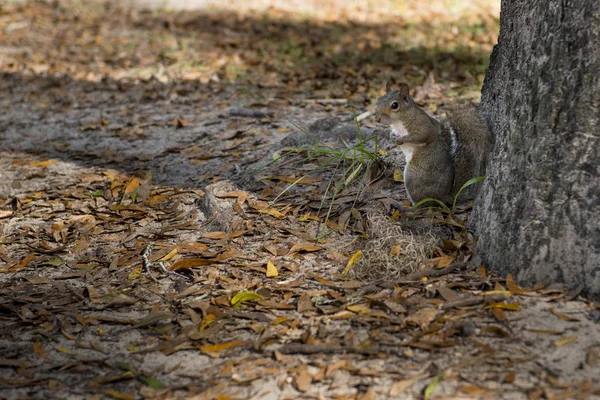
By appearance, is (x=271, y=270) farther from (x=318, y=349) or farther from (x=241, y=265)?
(x=318, y=349)

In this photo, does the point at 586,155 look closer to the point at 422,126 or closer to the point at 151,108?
the point at 422,126

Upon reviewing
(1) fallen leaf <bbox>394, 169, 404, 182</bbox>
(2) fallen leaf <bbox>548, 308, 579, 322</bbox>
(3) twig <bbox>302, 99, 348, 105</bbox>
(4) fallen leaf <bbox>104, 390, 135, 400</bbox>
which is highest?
(3) twig <bbox>302, 99, 348, 105</bbox>

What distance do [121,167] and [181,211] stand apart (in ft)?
3.94

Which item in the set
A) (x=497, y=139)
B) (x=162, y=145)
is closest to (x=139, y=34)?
(x=162, y=145)

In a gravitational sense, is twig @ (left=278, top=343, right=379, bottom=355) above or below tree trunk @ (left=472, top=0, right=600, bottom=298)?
below

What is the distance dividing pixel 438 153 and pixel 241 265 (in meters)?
1.30

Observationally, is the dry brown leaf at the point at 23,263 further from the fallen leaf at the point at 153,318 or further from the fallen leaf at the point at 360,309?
the fallen leaf at the point at 360,309

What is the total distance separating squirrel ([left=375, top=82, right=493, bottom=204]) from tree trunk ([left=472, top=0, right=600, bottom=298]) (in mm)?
559

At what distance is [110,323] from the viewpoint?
3195mm

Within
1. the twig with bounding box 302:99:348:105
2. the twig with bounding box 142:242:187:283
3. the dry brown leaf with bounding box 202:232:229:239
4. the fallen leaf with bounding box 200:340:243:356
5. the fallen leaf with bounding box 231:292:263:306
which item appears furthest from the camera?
the twig with bounding box 302:99:348:105

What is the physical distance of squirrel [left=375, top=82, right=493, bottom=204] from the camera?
3807mm

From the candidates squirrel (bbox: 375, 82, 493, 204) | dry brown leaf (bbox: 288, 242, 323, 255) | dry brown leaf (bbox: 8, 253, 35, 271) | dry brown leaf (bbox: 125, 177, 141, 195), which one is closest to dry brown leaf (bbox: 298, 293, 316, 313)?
dry brown leaf (bbox: 288, 242, 323, 255)

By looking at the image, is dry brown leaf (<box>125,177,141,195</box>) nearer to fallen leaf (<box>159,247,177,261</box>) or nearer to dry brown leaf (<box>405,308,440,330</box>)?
fallen leaf (<box>159,247,177,261</box>)

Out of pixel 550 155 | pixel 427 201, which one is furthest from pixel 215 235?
pixel 550 155
